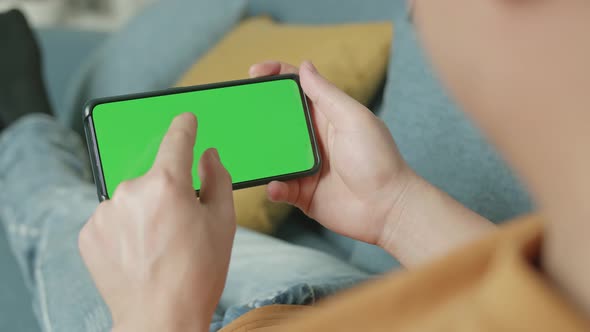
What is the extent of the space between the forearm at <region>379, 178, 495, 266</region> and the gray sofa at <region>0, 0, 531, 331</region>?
138 millimetres

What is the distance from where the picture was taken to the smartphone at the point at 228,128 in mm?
609

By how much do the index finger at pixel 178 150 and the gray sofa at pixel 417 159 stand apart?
402 mm

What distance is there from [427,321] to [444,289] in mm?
16

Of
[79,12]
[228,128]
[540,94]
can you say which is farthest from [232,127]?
[79,12]

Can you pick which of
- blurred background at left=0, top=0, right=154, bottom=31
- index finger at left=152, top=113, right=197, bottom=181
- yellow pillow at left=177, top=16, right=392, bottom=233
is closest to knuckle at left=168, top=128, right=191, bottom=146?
index finger at left=152, top=113, right=197, bottom=181

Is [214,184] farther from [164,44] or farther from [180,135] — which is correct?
[164,44]

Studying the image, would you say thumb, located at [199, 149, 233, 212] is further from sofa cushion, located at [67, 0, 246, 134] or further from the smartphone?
sofa cushion, located at [67, 0, 246, 134]

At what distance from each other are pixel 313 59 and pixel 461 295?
738 mm

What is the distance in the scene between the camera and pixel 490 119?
0.86 ft

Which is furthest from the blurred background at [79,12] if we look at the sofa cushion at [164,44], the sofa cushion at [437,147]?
the sofa cushion at [437,147]

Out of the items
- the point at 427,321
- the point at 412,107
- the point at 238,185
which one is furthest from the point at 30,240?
the point at 427,321

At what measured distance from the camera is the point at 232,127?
66 centimetres

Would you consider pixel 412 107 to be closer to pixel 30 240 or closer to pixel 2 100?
pixel 30 240

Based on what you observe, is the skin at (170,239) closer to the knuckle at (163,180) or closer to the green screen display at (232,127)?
the knuckle at (163,180)
